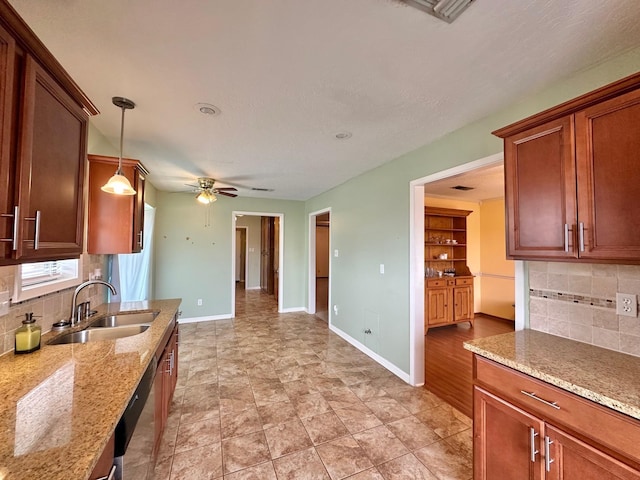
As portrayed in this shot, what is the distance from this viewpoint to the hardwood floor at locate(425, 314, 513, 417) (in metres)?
2.66

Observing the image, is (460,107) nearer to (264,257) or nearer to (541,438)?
(541,438)

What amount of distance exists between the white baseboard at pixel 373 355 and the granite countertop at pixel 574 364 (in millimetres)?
1545

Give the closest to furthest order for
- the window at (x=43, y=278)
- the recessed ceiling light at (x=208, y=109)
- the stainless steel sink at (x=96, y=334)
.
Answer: the window at (x=43, y=278)
the stainless steel sink at (x=96, y=334)
the recessed ceiling light at (x=208, y=109)

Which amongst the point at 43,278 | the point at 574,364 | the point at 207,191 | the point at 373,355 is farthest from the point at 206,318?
the point at 574,364

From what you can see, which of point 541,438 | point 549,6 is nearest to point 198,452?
point 541,438

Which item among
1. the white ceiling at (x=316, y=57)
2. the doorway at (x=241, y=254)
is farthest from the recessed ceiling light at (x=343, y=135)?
the doorway at (x=241, y=254)

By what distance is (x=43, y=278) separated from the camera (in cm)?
185

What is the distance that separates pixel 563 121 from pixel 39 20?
8.59ft

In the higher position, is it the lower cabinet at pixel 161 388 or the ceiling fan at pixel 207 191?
the ceiling fan at pixel 207 191

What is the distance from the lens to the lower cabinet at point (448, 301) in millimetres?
4516

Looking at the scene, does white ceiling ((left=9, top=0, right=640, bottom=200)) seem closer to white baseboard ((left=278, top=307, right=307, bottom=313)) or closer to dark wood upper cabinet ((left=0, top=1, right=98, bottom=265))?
dark wood upper cabinet ((left=0, top=1, right=98, bottom=265))

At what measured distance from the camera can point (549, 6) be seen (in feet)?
3.83

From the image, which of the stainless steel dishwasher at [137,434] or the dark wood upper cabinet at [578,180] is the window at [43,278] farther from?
the dark wood upper cabinet at [578,180]

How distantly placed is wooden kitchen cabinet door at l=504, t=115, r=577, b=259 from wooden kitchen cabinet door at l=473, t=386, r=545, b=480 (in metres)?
0.84
